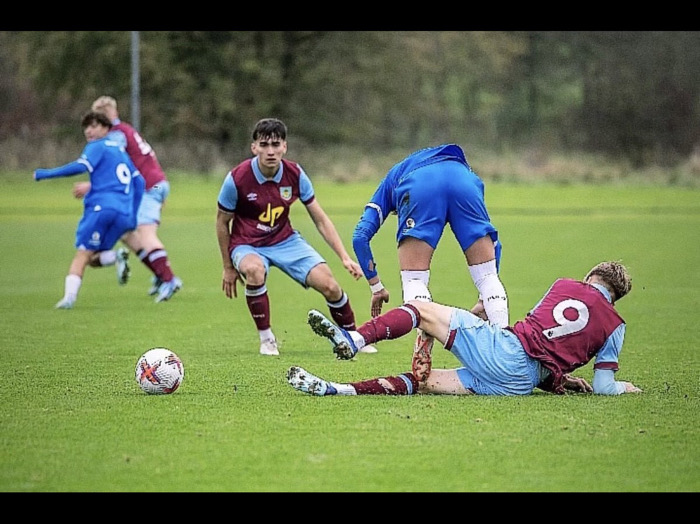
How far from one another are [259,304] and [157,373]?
2279mm

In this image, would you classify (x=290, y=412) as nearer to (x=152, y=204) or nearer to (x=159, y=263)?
(x=159, y=263)

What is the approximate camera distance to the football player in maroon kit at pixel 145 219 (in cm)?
1410

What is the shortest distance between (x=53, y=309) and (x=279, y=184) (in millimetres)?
4454

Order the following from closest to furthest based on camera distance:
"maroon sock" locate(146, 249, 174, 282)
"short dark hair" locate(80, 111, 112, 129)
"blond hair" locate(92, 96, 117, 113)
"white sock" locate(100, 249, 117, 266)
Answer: "short dark hair" locate(80, 111, 112, 129) → "blond hair" locate(92, 96, 117, 113) → "white sock" locate(100, 249, 117, 266) → "maroon sock" locate(146, 249, 174, 282)

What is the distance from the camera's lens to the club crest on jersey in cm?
997

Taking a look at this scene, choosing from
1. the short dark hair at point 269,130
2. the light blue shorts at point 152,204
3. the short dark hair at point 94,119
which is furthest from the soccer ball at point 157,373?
the light blue shorts at point 152,204

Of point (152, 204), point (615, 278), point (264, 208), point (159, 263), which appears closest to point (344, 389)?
point (615, 278)

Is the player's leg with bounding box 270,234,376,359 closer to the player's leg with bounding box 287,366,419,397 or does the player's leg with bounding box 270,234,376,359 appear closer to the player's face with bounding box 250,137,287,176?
the player's face with bounding box 250,137,287,176

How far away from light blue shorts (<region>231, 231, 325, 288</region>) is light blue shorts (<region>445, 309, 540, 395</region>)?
2693mm

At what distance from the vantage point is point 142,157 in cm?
1512

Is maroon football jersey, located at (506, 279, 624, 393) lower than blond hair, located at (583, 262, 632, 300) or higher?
lower

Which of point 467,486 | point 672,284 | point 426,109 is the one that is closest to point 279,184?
point 467,486

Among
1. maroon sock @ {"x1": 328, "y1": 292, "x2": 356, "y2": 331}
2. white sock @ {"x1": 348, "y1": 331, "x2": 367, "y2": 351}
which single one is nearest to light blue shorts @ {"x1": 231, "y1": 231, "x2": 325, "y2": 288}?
maroon sock @ {"x1": 328, "y1": 292, "x2": 356, "y2": 331}
